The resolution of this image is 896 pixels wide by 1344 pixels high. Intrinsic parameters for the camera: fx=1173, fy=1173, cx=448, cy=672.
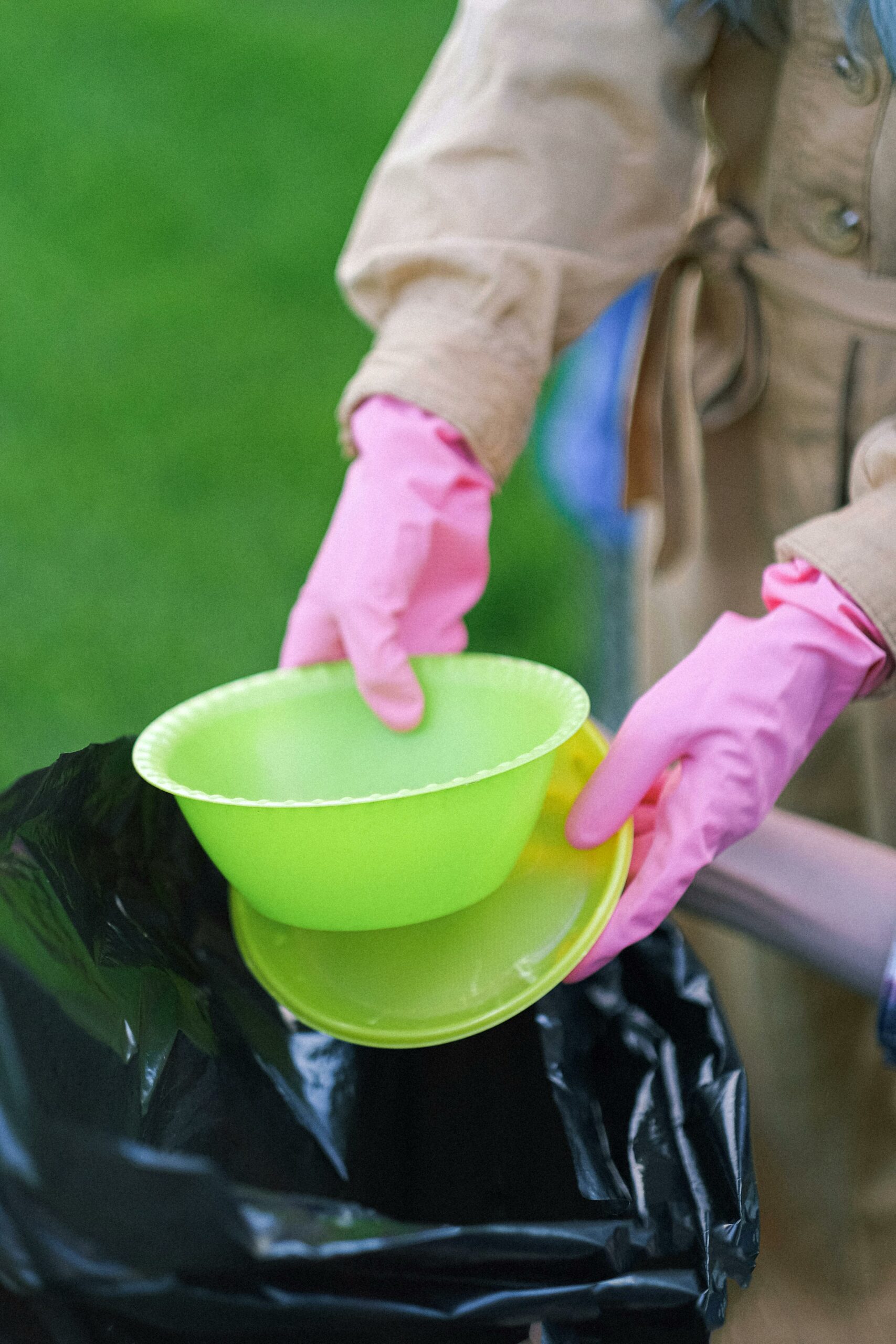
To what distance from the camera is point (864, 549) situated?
773 millimetres

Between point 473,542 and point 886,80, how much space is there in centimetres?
45

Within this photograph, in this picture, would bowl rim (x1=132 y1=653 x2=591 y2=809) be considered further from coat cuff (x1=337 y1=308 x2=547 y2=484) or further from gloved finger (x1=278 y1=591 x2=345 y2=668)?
coat cuff (x1=337 y1=308 x2=547 y2=484)

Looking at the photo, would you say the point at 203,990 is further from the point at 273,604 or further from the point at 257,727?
the point at 273,604

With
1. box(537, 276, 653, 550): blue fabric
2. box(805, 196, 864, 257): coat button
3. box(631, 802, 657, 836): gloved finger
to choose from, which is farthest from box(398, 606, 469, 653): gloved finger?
box(537, 276, 653, 550): blue fabric

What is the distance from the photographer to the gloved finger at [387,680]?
837 mm

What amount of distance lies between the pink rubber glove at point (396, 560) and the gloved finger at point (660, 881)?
0.20m

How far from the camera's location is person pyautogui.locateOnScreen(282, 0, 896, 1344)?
0.77 meters

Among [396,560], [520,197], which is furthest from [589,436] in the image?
[396,560]

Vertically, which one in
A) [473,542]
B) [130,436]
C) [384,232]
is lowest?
[130,436]

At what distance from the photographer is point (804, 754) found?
82 cm

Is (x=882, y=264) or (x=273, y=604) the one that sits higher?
(x=882, y=264)

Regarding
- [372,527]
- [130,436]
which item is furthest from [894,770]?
[130,436]

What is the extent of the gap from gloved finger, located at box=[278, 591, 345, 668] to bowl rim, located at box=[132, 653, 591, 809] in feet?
0.12

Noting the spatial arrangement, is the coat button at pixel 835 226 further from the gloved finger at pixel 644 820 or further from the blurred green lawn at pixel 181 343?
the blurred green lawn at pixel 181 343
